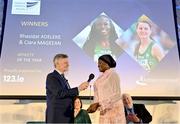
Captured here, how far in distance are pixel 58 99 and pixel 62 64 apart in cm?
29

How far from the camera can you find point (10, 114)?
98.3 inches

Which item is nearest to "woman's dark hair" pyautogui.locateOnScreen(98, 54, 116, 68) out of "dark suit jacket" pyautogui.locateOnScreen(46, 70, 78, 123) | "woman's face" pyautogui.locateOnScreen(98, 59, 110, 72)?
"woman's face" pyautogui.locateOnScreen(98, 59, 110, 72)

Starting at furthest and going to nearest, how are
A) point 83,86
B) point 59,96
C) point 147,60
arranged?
point 147,60 → point 83,86 → point 59,96

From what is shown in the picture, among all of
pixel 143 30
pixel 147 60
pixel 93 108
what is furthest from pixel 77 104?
pixel 143 30

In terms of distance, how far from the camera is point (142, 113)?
2.53m

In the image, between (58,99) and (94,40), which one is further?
(94,40)

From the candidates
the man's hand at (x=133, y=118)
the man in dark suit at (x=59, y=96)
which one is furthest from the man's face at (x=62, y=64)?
the man's hand at (x=133, y=118)

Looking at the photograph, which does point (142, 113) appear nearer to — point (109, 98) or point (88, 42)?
point (109, 98)

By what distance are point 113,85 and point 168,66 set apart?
1.57 ft

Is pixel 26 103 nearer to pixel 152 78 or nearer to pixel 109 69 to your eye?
pixel 109 69

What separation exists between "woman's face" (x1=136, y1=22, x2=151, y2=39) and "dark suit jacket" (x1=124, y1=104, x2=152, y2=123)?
22.5 inches

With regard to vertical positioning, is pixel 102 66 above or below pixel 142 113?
above

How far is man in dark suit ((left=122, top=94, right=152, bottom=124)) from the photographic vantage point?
2.49 metres

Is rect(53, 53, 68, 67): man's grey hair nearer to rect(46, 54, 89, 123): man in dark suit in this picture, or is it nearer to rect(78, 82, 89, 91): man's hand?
rect(46, 54, 89, 123): man in dark suit
